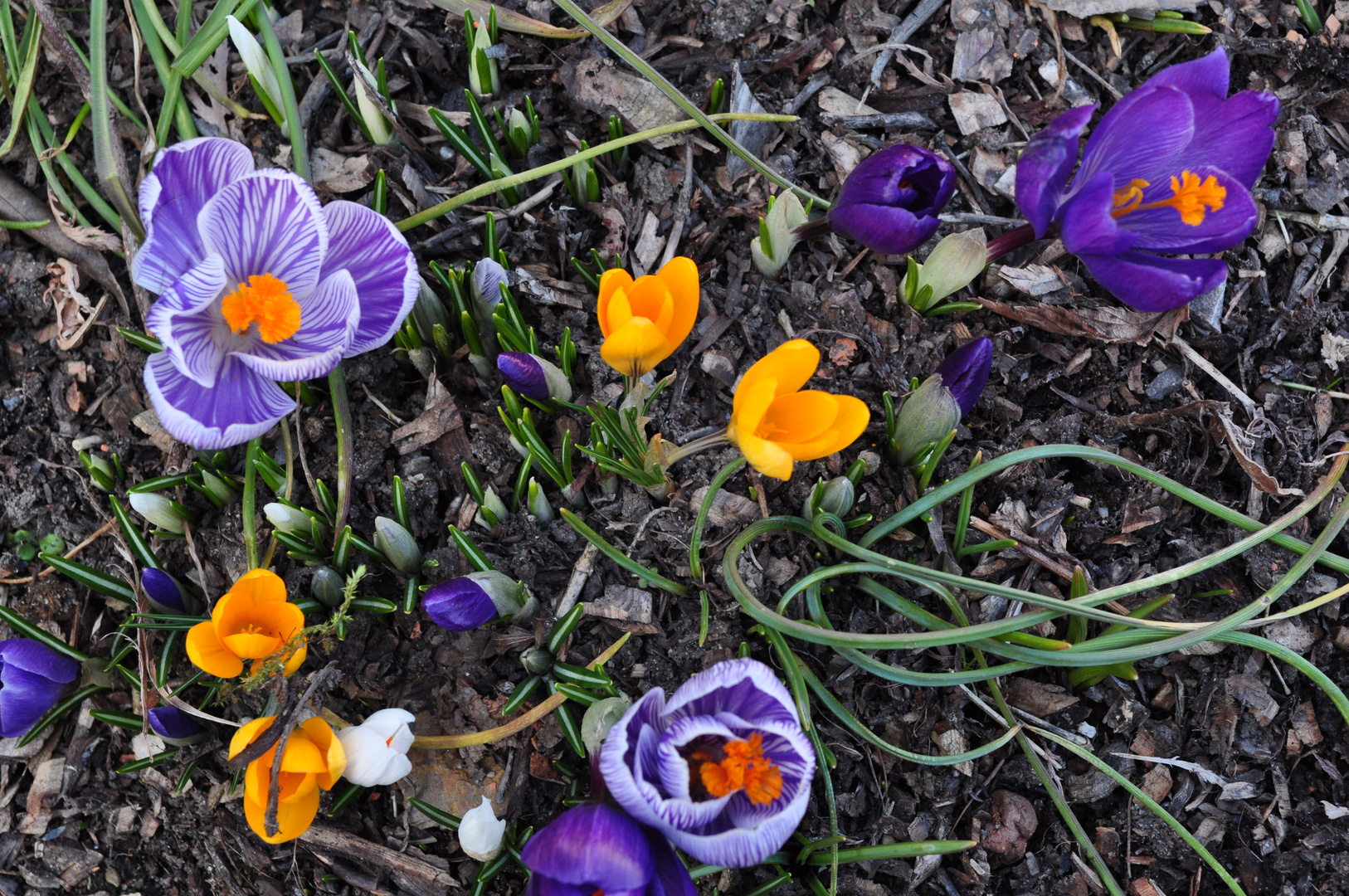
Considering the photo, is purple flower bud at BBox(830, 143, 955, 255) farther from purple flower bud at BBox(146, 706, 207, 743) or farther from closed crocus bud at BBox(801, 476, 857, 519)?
purple flower bud at BBox(146, 706, 207, 743)

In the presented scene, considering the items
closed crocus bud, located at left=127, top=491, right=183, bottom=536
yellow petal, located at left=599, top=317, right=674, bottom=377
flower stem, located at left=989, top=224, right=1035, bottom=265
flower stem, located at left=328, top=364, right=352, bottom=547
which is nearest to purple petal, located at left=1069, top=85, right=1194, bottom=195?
flower stem, located at left=989, top=224, right=1035, bottom=265

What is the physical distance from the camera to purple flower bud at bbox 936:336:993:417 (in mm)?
1851

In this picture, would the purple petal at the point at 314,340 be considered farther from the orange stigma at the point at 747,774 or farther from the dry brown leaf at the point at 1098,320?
the dry brown leaf at the point at 1098,320

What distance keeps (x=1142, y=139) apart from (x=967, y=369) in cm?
60

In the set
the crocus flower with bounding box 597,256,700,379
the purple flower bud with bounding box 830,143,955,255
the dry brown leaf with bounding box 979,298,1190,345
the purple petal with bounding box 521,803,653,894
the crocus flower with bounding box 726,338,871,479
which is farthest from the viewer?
the dry brown leaf with bounding box 979,298,1190,345

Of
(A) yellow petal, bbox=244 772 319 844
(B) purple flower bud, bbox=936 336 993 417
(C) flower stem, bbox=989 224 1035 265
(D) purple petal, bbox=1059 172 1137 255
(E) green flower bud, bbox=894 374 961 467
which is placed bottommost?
(A) yellow petal, bbox=244 772 319 844

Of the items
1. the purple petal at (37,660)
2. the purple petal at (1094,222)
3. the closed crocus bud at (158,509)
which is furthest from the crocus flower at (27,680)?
the purple petal at (1094,222)

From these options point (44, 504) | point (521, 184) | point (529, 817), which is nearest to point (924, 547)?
point (529, 817)

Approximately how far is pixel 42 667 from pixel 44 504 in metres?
0.44

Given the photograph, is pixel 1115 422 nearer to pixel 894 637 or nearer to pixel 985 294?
pixel 985 294

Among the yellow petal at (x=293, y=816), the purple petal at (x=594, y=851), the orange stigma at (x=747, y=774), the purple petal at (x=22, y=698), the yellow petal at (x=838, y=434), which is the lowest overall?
the purple petal at (x=22, y=698)

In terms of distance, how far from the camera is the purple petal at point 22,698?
1.89m

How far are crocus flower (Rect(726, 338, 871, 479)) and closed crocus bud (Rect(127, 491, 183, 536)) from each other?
1266mm

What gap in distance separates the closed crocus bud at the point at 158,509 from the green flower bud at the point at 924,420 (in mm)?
1613
